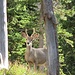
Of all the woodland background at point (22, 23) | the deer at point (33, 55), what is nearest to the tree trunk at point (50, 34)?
the deer at point (33, 55)

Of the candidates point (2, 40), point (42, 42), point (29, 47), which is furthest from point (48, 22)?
point (42, 42)

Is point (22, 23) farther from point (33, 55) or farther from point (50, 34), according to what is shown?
point (50, 34)

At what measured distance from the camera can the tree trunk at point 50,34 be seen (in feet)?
35.4

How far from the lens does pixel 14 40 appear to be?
69.3 feet

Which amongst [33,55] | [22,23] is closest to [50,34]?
[33,55]

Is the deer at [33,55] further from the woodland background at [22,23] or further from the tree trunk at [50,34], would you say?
the woodland background at [22,23]

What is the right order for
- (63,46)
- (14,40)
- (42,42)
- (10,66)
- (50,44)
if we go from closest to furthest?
(50,44)
(10,66)
(42,42)
(14,40)
(63,46)

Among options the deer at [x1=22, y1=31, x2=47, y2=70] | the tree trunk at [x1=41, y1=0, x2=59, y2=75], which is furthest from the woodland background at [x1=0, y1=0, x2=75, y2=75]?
the tree trunk at [x1=41, y1=0, x2=59, y2=75]

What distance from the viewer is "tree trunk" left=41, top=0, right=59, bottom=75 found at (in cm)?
1080

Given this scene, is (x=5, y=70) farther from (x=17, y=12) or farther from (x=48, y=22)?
(x=17, y=12)

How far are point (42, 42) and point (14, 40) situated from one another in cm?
300

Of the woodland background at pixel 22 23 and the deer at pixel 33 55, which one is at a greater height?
the woodland background at pixel 22 23

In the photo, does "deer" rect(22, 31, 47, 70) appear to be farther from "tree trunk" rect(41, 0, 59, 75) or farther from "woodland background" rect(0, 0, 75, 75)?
"woodland background" rect(0, 0, 75, 75)

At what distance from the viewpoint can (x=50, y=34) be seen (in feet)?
35.9
